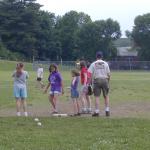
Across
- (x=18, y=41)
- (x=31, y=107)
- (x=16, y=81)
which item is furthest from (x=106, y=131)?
(x=18, y=41)

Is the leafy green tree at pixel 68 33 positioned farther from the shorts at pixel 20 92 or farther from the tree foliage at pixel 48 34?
the shorts at pixel 20 92

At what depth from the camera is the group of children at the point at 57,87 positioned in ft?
56.9

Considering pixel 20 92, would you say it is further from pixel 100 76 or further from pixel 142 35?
pixel 142 35

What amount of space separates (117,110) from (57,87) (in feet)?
8.15

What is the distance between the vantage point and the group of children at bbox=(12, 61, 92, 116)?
17.3 m

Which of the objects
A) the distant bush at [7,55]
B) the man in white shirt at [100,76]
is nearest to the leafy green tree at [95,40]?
the distant bush at [7,55]

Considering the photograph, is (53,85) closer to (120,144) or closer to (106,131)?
(106,131)

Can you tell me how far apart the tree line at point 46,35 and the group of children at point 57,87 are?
78.8m

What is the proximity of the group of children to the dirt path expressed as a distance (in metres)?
0.52

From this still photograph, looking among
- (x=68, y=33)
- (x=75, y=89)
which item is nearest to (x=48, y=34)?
(x=68, y=33)

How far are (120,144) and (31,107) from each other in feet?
35.2

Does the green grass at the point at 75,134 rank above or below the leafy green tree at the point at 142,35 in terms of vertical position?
below

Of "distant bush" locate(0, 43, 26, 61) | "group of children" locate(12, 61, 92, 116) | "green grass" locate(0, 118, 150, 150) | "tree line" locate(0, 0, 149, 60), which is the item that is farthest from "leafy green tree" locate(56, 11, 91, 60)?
"green grass" locate(0, 118, 150, 150)

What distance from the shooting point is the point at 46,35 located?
107938 millimetres
